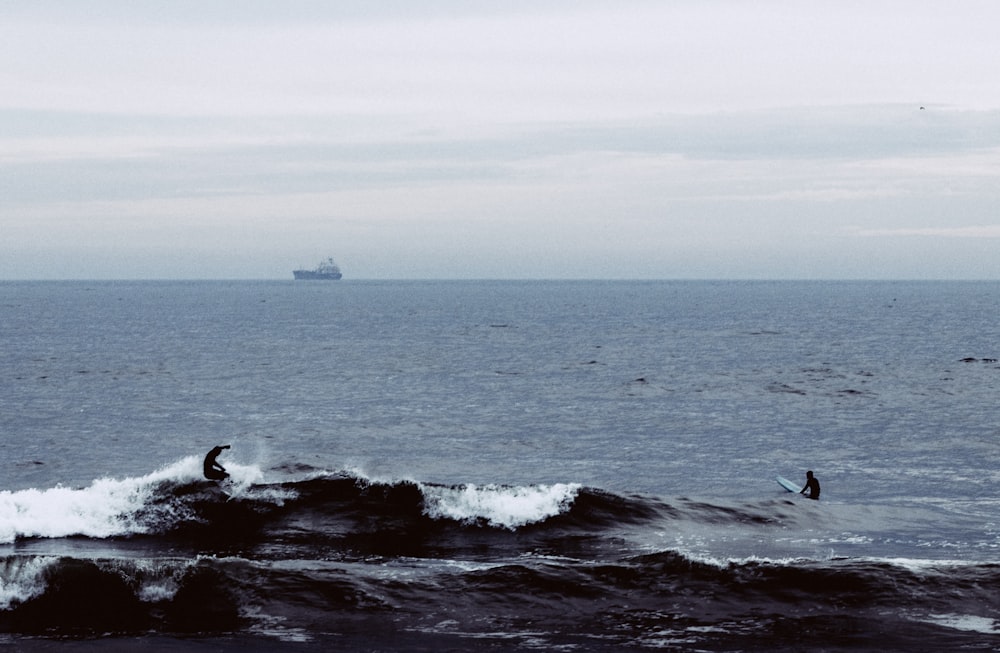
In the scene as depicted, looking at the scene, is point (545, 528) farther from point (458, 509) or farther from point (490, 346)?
point (490, 346)

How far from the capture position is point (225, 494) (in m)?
32.7

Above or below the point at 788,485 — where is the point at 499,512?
above

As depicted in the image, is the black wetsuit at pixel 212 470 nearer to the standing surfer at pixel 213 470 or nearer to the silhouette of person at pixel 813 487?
the standing surfer at pixel 213 470

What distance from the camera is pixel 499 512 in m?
31.7

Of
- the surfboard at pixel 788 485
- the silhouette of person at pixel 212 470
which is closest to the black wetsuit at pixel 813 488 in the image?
the surfboard at pixel 788 485

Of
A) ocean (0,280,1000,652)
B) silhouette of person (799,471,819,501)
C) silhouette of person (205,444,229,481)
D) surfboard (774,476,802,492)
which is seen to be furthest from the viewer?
surfboard (774,476,802,492)

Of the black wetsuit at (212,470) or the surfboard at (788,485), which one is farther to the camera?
the surfboard at (788,485)

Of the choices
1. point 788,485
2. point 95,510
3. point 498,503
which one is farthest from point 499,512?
point 788,485

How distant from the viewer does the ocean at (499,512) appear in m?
22.9

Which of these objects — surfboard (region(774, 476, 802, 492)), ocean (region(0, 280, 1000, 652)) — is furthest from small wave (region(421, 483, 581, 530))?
surfboard (region(774, 476, 802, 492))

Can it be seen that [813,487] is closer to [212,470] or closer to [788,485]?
[788,485]

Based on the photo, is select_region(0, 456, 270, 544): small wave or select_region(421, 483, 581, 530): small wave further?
select_region(421, 483, 581, 530): small wave

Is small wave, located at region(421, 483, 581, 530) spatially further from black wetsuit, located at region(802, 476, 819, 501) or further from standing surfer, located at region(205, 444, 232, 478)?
black wetsuit, located at region(802, 476, 819, 501)

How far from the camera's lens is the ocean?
22875mm
